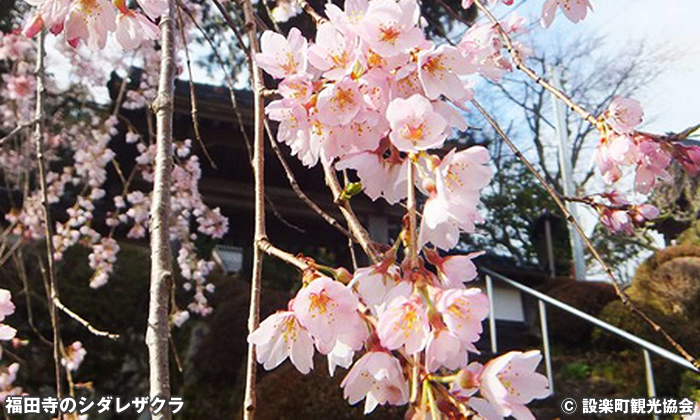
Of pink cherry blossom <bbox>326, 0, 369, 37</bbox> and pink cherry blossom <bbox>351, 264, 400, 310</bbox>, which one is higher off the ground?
pink cherry blossom <bbox>326, 0, 369, 37</bbox>

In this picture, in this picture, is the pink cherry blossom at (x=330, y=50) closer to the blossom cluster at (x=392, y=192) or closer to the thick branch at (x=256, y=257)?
the blossom cluster at (x=392, y=192)

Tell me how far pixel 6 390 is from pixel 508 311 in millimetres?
5717

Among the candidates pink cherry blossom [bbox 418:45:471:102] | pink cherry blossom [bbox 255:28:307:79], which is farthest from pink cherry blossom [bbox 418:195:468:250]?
pink cherry blossom [bbox 255:28:307:79]

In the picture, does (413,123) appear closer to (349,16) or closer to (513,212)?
(349,16)

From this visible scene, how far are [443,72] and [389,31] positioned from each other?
0.06 metres

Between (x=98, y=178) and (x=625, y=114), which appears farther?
(x=98, y=178)

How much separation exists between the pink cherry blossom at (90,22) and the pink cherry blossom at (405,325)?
0.53 m

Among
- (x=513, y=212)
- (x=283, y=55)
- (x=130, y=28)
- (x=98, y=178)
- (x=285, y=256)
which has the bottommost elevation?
(x=285, y=256)

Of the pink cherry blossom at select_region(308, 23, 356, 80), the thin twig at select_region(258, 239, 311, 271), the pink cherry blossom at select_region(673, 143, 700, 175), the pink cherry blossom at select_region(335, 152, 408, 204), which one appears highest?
the pink cherry blossom at select_region(308, 23, 356, 80)

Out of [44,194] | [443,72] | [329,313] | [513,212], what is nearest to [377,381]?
[329,313]

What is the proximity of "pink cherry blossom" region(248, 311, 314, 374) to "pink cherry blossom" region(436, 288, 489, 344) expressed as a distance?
190 mm

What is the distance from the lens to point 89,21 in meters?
0.75

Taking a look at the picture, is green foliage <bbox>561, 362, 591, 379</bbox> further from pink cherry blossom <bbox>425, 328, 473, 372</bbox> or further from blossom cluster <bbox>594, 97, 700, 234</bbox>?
pink cherry blossom <bbox>425, 328, 473, 372</bbox>

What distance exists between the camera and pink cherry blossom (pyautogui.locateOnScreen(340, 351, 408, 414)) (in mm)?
477
